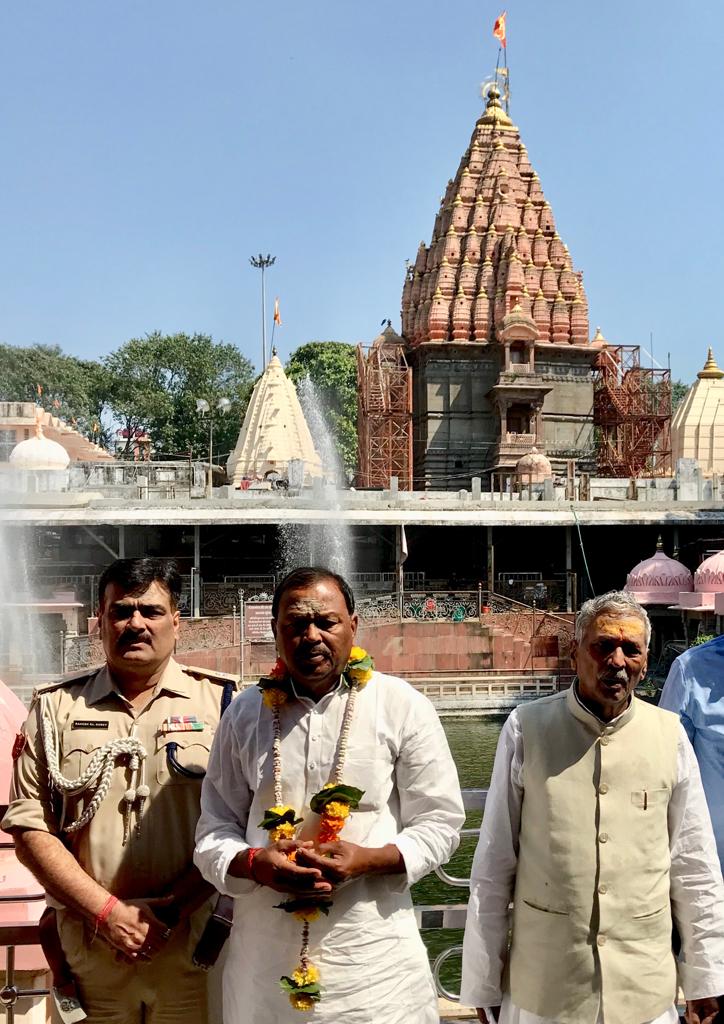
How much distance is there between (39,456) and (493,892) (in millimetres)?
28705

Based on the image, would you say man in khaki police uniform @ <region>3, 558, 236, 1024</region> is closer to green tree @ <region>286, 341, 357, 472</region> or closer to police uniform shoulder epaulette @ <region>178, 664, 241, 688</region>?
police uniform shoulder epaulette @ <region>178, 664, 241, 688</region>

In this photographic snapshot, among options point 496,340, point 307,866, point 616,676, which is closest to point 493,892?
point 307,866

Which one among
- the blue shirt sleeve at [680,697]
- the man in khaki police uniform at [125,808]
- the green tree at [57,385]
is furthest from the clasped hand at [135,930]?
the green tree at [57,385]

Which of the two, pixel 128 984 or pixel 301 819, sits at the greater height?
pixel 301 819

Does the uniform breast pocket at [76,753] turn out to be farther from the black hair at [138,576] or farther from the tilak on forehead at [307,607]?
the tilak on forehead at [307,607]

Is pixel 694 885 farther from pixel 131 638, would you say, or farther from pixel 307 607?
pixel 131 638

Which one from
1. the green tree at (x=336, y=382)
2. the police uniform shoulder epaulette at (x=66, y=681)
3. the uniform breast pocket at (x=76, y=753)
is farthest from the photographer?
the green tree at (x=336, y=382)

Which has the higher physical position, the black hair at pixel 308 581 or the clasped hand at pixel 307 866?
the black hair at pixel 308 581

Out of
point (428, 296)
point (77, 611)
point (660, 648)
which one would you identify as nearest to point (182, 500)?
point (77, 611)

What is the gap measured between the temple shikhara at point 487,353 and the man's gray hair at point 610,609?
27.4 m

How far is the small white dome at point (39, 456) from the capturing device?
2920cm

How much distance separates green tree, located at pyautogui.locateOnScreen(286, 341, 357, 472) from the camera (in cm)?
4406

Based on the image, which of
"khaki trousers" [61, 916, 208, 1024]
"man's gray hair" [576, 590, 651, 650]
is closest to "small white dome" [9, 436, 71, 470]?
"khaki trousers" [61, 916, 208, 1024]

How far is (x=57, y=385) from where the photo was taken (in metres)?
48.4
